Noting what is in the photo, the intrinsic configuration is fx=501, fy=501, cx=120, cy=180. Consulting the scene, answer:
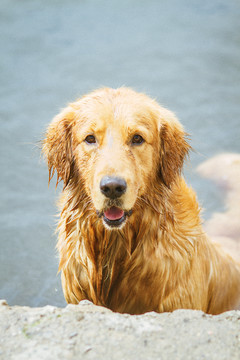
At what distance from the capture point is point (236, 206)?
233 inches

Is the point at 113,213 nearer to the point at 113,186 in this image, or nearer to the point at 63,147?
the point at 113,186

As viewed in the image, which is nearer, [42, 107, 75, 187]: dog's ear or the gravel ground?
the gravel ground

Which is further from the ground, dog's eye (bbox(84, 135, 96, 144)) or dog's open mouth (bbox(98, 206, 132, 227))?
dog's eye (bbox(84, 135, 96, 144))

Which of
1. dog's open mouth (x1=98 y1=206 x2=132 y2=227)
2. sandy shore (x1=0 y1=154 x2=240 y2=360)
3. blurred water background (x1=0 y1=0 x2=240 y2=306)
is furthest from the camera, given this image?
blurred water background (x1=0 y1=0 x2=240 y2=306)

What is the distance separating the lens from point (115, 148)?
10.9 ft

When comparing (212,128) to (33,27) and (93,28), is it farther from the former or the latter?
(33,27)

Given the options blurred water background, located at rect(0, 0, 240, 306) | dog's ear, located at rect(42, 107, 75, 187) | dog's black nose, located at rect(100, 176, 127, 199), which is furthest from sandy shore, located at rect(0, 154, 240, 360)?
blurred water background, located at rect(0, 0, 240, 306)

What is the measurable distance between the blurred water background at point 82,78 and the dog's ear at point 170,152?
89.4 inches

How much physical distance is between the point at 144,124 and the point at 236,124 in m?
4.65

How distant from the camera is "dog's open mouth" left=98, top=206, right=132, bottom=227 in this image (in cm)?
335

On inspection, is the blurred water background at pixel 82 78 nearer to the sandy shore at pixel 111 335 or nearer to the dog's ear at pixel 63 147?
the dog's ear at pixel 63 147

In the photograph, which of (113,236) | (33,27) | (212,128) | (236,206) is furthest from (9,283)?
(33,27)

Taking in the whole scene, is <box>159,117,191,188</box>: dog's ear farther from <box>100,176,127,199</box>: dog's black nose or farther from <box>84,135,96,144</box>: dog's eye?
<box>100,176,127,199</box>: dog's black nose

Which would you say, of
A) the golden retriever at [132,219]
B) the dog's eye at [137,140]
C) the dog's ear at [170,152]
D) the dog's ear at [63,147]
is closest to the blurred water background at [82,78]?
the golden retriever at [132,219]
